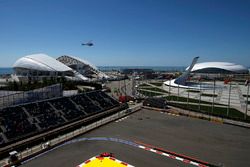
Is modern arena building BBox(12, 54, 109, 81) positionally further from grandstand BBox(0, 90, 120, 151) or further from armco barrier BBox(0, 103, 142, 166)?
armco barrier BBox(0, 103, 142, 166)

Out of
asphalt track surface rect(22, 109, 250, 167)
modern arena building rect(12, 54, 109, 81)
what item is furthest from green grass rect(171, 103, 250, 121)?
modern arena building rect(12, 54, 109, 81)

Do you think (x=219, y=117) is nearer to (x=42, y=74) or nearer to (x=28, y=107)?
(x=28, y=107)

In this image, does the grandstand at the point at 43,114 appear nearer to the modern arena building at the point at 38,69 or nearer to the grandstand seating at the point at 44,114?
the grandstand seating at the point at 44,114

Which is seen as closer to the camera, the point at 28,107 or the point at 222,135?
the point at 222,135

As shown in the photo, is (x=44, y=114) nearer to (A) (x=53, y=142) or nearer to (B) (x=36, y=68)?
(A) (x=53, y=142)

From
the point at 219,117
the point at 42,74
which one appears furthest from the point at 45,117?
the point at 42,74

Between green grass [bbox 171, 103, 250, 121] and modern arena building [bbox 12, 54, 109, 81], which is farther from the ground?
modern arena building [bbox 12, 54, 109, 81]
